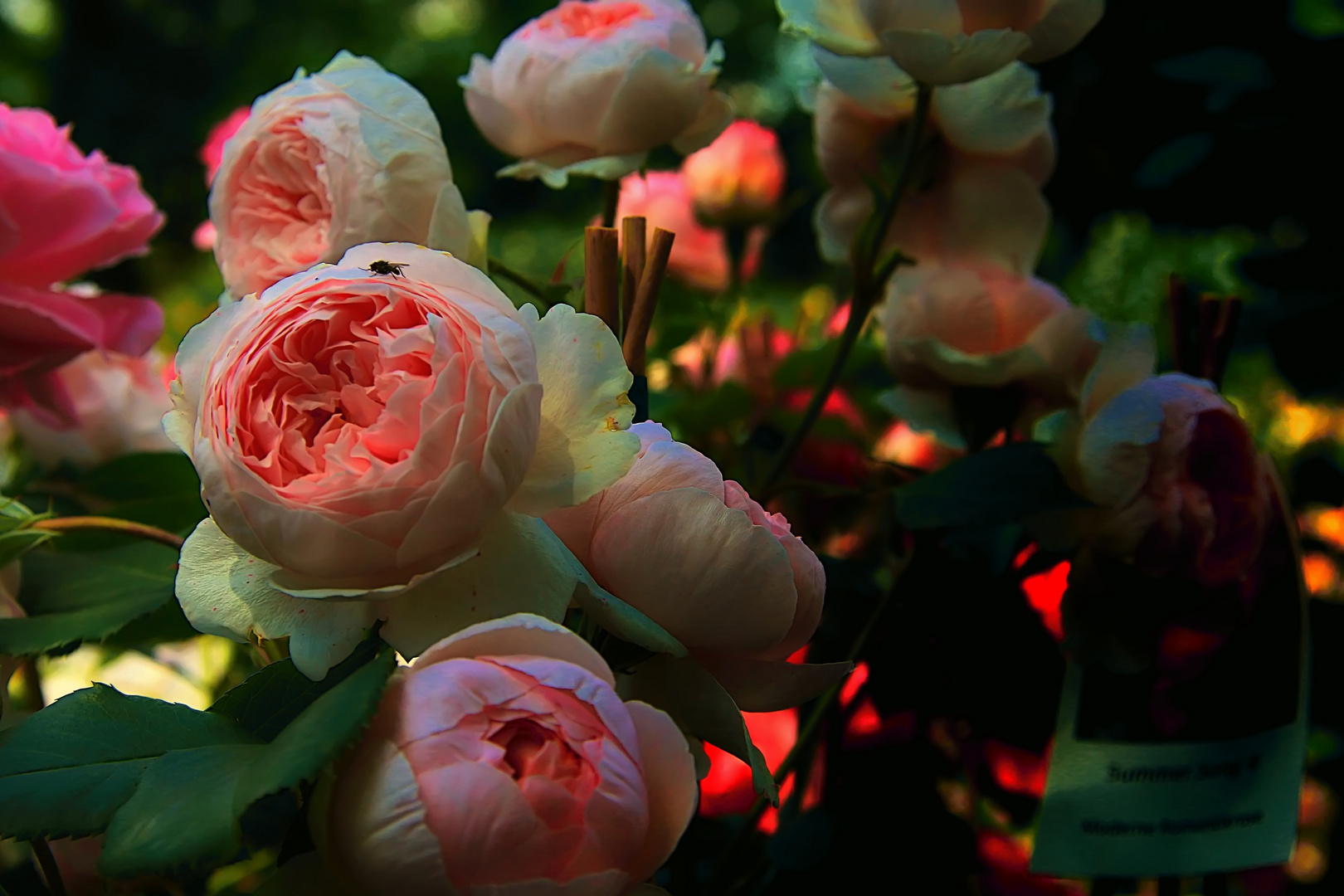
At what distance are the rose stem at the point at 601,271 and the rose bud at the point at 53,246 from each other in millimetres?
217

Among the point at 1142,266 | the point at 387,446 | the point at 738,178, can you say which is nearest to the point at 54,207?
the point at 387,446

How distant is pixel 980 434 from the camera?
16.9 inches

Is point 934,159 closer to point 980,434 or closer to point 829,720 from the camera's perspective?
point 980,434

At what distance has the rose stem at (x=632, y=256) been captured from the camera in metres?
0.28

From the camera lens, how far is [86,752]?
0.23m

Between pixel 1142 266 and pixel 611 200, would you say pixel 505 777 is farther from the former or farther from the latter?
pixel 1142 266

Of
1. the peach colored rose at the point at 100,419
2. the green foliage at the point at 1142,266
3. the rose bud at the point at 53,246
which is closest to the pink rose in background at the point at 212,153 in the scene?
the peach colored rose at the point at 100,419

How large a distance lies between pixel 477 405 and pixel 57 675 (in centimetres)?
68

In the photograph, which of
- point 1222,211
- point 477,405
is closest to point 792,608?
point 477,405

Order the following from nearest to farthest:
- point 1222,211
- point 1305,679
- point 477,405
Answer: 1. point 477,405
2. point 1305,679
3. point 1222,211

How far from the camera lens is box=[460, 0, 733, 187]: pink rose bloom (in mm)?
340

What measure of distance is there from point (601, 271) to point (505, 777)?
0.13 meters

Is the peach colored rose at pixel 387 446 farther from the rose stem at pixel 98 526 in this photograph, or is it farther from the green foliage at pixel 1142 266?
the green foliage at pixel 1142 266

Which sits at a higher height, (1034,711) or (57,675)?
(1034,711)
